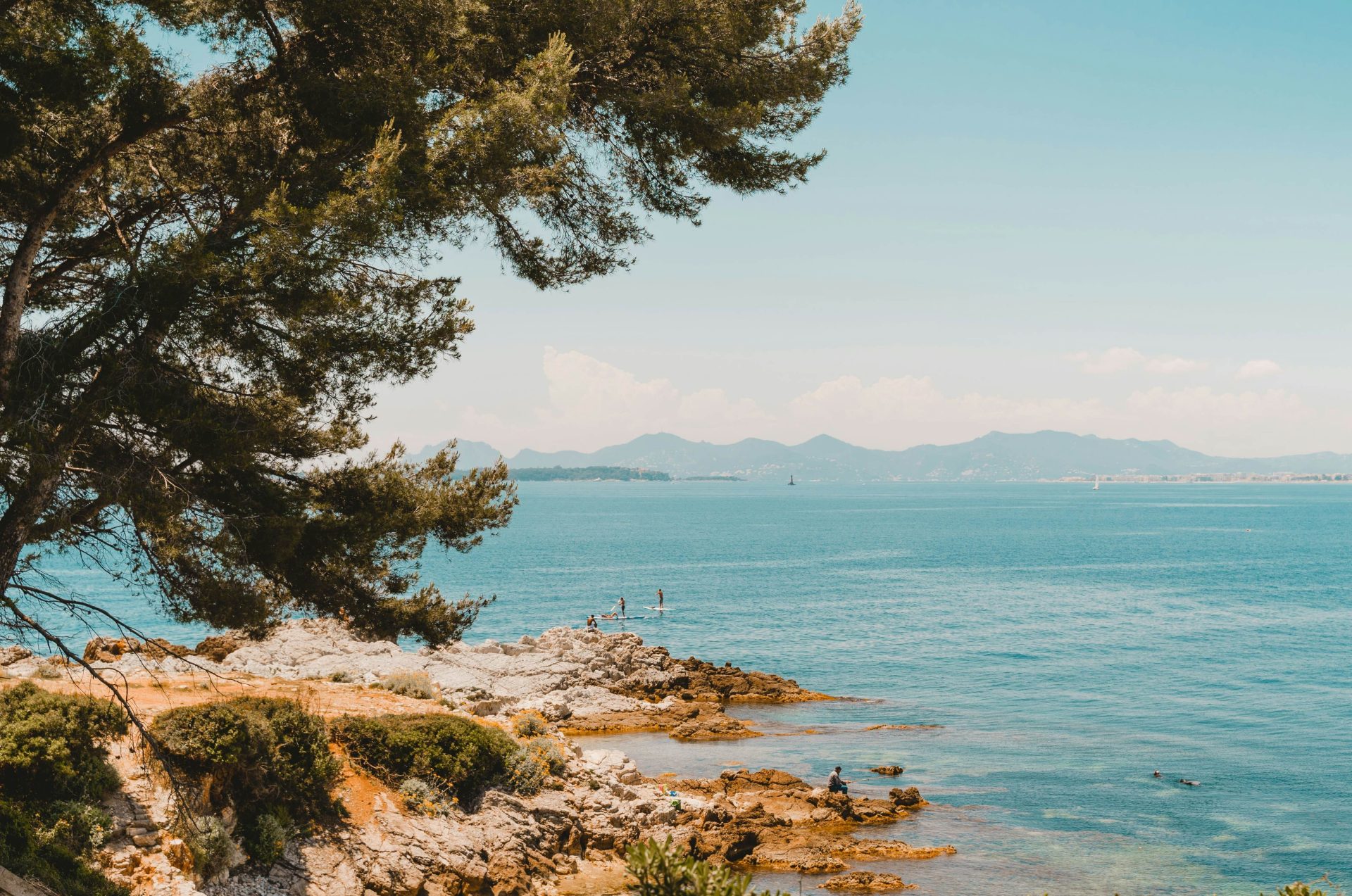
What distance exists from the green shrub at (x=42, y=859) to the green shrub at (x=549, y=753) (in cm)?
933

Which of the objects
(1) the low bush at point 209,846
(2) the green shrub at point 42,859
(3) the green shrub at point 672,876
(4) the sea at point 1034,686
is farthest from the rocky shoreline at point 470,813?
(3) the green shrub at point 672,876

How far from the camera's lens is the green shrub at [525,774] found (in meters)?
20.1

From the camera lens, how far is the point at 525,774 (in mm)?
20422

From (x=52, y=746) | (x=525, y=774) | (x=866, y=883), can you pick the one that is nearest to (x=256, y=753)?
(x=52, y=746)

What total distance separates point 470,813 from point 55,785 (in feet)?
23.7

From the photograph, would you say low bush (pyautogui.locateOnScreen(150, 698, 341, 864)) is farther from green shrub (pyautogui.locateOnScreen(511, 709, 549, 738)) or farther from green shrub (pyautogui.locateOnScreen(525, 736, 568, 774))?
green shrub (pyautogui.locateOnScreen(511, 709, 549, 738))

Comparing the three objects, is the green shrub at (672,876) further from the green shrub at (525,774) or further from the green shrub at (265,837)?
the green shrub at (525,774)

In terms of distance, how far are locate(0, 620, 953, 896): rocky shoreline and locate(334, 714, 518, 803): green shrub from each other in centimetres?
44

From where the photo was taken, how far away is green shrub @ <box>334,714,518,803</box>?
18.9 meters

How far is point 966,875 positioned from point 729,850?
5395 millimetres

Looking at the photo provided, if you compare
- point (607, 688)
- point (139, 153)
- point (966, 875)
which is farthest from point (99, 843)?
point (607, 688)

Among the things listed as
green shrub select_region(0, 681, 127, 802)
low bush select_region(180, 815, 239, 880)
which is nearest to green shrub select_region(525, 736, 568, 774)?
low bush select_region(180, 815, 239, 880)

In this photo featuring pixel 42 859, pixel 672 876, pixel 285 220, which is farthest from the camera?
pixel 42 859

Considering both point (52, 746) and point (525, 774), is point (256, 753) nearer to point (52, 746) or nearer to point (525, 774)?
point (52, 746)
